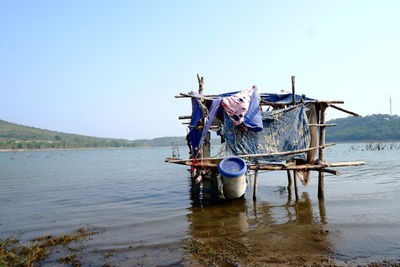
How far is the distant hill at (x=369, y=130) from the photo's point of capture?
82.8m

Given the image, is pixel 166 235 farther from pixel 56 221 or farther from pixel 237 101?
pixel 237 101

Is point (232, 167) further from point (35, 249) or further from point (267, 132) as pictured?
point (35, 249)

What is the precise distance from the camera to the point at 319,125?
11.7m

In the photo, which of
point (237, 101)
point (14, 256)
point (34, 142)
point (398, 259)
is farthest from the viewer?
point (34, 142)

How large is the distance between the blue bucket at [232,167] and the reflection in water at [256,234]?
148cm

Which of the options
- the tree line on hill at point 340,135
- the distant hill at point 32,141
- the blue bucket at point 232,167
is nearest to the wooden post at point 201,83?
the blue bucket at point 232,167

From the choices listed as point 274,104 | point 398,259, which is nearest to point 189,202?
point 274,104

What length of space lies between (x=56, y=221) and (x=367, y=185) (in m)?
14.8

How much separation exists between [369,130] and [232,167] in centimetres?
9392

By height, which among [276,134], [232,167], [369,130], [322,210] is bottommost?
[322,210]

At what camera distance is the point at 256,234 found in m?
7.90

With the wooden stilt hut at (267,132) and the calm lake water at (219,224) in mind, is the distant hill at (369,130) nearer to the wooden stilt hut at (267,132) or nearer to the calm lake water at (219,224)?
the calm lake water at (219,224)

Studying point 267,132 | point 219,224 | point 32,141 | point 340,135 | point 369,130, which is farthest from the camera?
point 32,141

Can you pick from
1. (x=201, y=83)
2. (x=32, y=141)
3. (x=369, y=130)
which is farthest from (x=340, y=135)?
(x=32, y=141)
